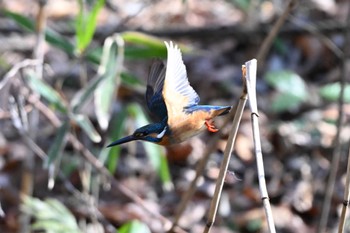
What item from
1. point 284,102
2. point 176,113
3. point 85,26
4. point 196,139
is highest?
point 85,26

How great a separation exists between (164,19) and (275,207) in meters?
1.74

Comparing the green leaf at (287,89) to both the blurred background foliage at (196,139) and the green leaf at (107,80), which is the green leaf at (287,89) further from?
Result: the green leaf at (107,80)

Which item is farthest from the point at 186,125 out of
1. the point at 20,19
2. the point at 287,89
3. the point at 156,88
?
the point at 287,89

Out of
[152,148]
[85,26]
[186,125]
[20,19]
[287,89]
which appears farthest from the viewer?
[287,89]

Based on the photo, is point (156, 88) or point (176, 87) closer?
point (176, 87)

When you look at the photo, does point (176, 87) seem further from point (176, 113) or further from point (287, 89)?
point (287, 89)

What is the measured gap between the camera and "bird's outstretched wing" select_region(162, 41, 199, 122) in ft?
3.05

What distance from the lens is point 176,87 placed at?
939mm

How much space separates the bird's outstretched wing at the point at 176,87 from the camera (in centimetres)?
93

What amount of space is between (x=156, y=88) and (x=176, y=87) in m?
0.11

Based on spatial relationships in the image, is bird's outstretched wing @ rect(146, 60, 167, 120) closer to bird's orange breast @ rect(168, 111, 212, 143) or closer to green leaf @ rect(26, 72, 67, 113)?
bird's orange breast @ rect(168, 111, 212, 143)

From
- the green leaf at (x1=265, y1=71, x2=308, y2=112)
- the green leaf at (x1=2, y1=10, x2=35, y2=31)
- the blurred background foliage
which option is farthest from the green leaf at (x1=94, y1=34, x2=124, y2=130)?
the green leaf at (x1=265, y1=71, x2=308, y2=112)

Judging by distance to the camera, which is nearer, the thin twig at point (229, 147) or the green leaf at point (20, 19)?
the thin twig at point (229, 147)

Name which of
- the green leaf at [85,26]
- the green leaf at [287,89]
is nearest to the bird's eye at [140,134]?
the green leaf at [85,26]
